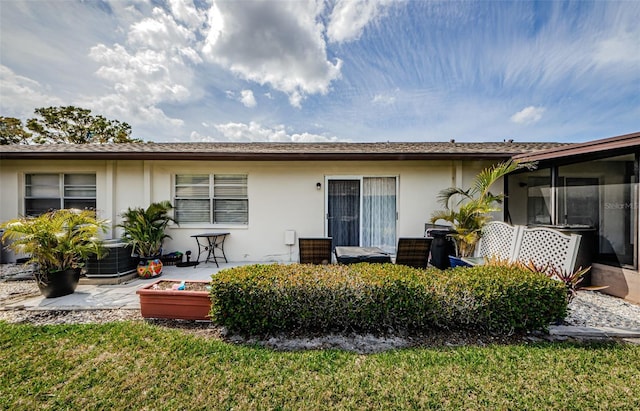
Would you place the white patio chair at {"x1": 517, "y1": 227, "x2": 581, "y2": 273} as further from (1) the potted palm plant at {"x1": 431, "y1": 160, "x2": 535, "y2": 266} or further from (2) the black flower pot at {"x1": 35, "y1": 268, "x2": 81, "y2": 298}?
(2) the black flower pot at {"x1": 35, "y1": 268, "x2": 81, "y2": 298}

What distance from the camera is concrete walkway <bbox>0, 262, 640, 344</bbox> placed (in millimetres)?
3395

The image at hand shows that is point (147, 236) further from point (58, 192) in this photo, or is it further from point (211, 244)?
point (58, 192)

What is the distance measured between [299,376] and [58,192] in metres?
9.48

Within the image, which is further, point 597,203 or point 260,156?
point 260,156

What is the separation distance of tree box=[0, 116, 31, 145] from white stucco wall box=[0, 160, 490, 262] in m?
20.0

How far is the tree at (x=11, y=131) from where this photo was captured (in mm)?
19500

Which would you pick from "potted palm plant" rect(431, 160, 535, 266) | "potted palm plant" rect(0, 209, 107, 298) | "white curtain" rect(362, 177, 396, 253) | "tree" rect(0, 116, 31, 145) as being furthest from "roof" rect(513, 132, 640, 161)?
"tree" rect(0, 116, 31, 145)

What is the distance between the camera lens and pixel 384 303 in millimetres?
3209

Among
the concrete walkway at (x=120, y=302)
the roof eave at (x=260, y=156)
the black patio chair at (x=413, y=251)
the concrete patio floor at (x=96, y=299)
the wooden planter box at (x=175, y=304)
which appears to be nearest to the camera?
the concrete walkway at (x=120, y=302)

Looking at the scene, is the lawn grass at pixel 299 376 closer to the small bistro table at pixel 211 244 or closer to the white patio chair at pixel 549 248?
the white patio chair at pixel 549 248

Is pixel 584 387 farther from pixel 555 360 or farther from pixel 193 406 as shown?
pixel 193 406

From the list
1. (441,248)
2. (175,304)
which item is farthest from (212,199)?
(441,248)

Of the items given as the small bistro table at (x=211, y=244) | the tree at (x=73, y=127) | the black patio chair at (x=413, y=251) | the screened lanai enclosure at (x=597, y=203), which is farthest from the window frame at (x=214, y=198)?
the tree at (x=73, y=127)

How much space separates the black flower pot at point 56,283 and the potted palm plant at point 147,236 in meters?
1.23
